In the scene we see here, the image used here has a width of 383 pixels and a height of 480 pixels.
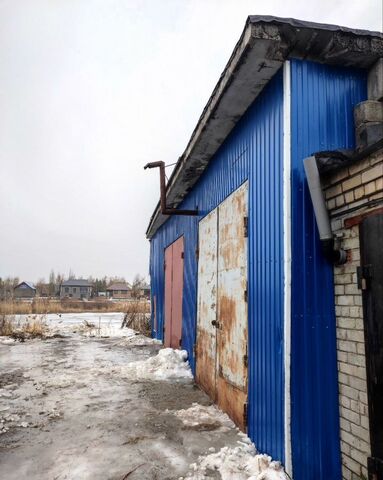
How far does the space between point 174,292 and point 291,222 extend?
20.2 feet

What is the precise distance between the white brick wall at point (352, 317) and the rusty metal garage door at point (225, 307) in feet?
4.33

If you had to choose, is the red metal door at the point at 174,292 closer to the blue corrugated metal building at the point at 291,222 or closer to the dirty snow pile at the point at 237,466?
the blue corrugated metal building at the point at 291,222

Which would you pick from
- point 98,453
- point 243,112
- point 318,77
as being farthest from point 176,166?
point 98,453

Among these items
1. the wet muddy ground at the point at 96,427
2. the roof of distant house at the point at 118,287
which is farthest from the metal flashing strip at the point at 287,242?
the roof of distant house at the point at 118,287

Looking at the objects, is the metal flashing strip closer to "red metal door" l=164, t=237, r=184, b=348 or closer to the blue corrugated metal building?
the blue corrugated metal building

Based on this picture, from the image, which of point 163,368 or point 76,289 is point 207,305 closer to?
point 163,368

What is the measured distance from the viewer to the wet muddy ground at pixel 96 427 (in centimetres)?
346

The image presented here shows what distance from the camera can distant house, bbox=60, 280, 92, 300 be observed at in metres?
79.6

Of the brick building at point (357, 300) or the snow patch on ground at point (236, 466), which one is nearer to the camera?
the brick building at point (357, 300)

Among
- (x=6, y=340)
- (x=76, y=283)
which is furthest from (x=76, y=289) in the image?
(x=6, y=340)

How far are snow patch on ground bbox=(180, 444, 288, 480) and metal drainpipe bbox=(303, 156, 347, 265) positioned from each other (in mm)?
1952

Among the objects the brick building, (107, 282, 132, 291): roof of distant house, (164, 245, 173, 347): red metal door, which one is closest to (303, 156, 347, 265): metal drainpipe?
the brick building

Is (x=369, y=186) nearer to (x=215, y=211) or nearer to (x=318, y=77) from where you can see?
(x=318, y=77)

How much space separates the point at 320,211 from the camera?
3281 millimetres
